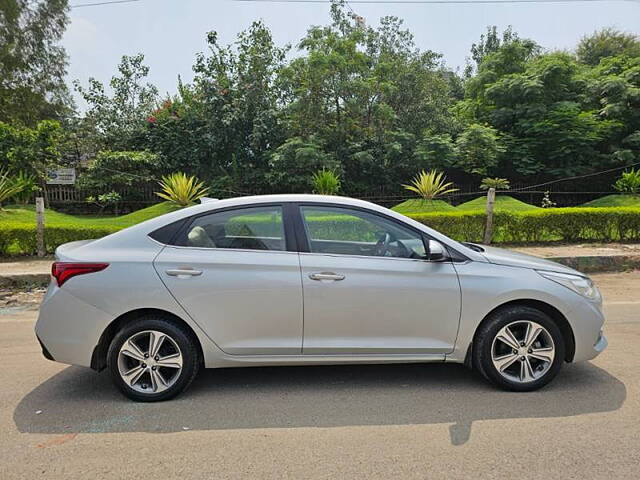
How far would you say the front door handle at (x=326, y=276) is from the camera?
3.64m

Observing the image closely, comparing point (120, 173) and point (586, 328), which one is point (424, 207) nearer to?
point (586, 328)

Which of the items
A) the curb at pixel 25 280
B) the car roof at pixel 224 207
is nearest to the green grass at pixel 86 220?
the curb at pixel 25 280

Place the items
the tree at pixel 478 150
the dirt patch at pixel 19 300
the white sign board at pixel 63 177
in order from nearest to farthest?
the dirt patch at pixel 19 300 → the tree at pixel 478 150 → the white sign board at pixel 63 177

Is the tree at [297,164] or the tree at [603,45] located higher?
the tree at [603,45]

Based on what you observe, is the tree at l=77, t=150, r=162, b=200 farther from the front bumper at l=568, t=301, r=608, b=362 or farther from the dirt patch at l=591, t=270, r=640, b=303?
the front bumper at l=568, t=301, r=608, b=362

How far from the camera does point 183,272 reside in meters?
3.60

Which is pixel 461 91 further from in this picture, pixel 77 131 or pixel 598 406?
pixel 598 406

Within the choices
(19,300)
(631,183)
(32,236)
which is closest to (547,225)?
(631,183)

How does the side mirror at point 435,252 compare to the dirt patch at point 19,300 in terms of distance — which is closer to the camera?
the side mirror at point 435,252

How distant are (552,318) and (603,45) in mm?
31690

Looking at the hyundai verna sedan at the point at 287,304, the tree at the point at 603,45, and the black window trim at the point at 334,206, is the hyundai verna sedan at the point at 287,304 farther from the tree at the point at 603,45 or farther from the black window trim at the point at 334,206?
the tree at the point at 603,45

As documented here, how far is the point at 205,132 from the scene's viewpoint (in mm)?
20609

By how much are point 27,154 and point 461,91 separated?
887 inches

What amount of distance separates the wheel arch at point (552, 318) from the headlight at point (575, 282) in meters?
0.21
